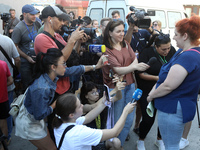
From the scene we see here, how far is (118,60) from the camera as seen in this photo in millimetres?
2746

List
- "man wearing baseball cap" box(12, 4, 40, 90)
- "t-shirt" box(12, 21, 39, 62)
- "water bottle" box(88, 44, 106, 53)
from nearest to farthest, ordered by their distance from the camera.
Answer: "water bottle" box(88, 44, 106, 53)
"man wearing baseball cap" box(12, 4, 40, 90)
"t-shirt" box(12, 21, 39, 62)

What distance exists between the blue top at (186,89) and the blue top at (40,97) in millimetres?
1114

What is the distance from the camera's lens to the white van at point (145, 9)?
22.2 ft

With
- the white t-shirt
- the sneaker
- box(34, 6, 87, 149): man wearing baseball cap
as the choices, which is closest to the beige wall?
box(34, 6, 87, 149): man wearing baseball cap

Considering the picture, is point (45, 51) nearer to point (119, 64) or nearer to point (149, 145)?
point (119, 64)

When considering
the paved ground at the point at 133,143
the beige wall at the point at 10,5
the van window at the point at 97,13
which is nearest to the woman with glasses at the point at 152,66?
the paved ground at the point at 133,143

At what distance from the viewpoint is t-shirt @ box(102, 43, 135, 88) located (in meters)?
2.71

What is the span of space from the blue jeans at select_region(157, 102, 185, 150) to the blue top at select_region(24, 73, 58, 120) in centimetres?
111

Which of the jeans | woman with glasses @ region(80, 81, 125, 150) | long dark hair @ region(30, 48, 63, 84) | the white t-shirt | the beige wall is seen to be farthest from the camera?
the beige wall

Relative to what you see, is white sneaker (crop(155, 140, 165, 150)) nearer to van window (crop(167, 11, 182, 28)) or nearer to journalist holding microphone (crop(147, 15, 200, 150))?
journalist holding microphone (crop(147, 15, 200, 150))

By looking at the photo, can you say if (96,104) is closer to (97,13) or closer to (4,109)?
(4,109)

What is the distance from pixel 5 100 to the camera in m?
2.85

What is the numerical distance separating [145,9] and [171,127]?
5759mm

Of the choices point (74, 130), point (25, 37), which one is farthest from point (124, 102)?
point (25, 37)
